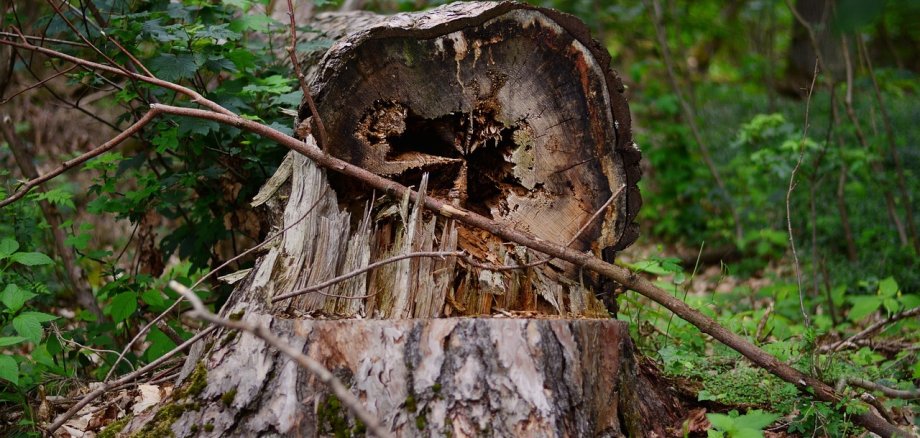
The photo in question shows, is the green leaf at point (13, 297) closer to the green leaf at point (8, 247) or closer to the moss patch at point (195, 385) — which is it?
the green leaf at point (8, 247)

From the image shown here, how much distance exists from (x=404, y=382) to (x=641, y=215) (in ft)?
17.0

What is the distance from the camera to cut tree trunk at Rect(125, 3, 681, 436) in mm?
1865

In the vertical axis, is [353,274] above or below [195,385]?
above

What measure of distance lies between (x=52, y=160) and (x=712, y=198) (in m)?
5.63

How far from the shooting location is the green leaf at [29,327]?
7.11 ft

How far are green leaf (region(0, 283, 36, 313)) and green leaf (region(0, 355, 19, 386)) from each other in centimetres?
20

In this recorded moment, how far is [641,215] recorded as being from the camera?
662 cm

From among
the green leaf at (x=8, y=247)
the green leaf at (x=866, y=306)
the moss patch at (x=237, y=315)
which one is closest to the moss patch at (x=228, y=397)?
the moss patch at (x=237, y=315)

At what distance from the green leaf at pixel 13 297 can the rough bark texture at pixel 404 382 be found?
75 centimetres

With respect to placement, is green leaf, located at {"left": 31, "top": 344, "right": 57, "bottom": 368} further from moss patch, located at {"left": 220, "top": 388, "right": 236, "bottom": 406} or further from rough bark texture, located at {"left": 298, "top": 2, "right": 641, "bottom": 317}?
rough bark texture, located at {"left": 298, "top": 2, "right": 641, "bottom": 317}

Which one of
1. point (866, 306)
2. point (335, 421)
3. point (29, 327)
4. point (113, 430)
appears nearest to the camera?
point (335, 421)

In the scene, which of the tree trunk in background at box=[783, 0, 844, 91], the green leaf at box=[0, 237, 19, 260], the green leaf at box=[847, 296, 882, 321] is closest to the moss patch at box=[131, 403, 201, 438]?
the green leaf at box=[0, 237, 19, 260]

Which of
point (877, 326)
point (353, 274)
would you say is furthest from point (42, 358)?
point (877, 326)

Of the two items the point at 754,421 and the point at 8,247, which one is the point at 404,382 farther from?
the point at 8,247
